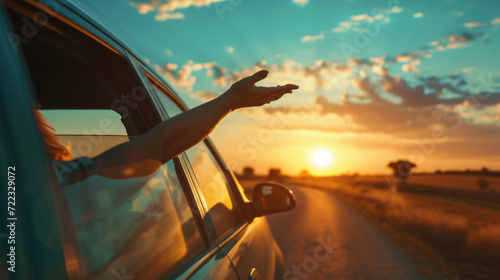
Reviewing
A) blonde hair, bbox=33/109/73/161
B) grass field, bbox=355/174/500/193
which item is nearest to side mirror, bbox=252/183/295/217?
blonde hair, bbox=33/109/73/161

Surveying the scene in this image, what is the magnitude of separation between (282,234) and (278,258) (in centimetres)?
836

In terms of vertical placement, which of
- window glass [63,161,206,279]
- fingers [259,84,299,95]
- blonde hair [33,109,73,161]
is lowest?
window glass [63,161,206,279]

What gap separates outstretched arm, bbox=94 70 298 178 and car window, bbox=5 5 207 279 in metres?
0.05

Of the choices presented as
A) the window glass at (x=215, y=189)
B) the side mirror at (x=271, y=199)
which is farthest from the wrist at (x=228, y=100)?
the side mirror at (x=271, y=199)

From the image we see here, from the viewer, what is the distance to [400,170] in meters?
88.3

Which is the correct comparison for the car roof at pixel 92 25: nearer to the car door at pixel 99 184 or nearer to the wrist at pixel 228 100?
the car door at pixel 99 184

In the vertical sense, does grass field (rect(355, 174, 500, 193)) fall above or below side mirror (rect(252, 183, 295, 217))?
below

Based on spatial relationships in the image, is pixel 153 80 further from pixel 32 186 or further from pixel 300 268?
pixel 300 268

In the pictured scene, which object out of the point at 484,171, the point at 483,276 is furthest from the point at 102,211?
the point at 484,171

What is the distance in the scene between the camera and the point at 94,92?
1981mm

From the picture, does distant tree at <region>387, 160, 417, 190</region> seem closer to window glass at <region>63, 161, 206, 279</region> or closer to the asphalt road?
the asphalt road

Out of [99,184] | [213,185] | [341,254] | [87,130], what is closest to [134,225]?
[99,184]

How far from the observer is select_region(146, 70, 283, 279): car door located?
235 cm

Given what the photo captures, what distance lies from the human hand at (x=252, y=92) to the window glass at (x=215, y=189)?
689 mm
